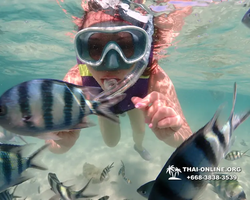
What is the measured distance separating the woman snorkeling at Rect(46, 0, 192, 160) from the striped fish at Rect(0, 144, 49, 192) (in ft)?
4.02

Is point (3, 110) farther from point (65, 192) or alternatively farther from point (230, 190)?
point (230, 190)

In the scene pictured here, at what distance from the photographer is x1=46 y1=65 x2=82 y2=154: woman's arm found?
159 inches

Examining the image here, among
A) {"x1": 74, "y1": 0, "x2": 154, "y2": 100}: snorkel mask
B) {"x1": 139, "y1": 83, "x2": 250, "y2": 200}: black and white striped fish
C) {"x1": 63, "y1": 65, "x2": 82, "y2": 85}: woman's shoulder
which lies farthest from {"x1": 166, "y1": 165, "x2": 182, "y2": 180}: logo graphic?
{"x1": 63, "y1": 65, "x2": 82, "y2": 85}: woman's shoulder

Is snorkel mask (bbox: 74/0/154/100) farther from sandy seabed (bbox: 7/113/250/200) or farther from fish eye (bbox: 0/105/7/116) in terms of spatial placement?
sandy seabed (bbox: 7/113/250/200)

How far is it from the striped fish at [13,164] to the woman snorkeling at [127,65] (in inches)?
48.2

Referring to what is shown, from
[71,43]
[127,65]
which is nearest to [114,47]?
[127,65]

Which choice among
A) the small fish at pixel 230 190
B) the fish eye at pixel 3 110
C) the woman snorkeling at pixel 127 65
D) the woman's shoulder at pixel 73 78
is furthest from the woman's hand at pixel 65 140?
the small fish at pixel 230 190

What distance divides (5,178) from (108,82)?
2416 millimetres

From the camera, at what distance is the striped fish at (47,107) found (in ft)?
4.55

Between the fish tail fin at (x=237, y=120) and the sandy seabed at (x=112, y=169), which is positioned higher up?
the fish tail fin at (x=237, y=120)

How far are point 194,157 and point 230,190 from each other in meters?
3.35

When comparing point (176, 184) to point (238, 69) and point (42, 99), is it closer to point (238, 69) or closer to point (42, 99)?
point (42, 99)

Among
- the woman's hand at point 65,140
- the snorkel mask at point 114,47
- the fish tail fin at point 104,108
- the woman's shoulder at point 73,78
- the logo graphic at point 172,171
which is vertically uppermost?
the snorkel mask at point 114,47

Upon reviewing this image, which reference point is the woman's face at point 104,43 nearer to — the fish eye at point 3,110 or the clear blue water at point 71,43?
the fish eye at point 3,110
